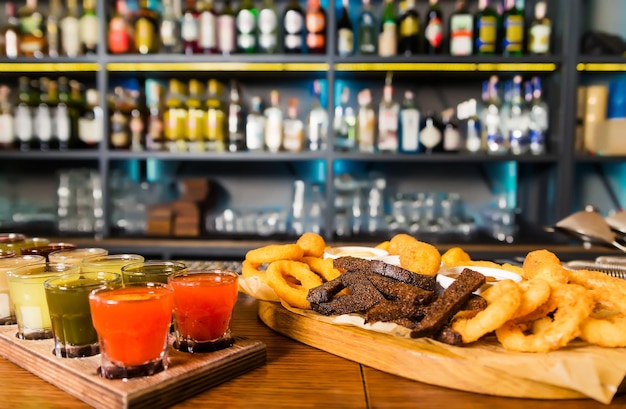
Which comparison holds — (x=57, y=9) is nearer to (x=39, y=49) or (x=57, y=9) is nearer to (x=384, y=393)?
(x=39, y=49)

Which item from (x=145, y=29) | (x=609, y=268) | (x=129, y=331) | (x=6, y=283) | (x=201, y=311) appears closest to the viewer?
(x=129, y=331)

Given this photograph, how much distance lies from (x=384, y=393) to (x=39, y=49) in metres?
2.61

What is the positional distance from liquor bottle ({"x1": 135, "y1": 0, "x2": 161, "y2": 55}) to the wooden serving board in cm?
199

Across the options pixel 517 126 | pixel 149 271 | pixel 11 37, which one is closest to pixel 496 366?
pixel 149 271

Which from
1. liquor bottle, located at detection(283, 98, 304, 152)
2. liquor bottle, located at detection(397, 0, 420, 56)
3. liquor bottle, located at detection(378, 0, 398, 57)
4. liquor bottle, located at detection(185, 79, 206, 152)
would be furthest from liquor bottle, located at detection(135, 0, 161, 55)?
liquor bottle, located at detection(397, 0, 420, 56)

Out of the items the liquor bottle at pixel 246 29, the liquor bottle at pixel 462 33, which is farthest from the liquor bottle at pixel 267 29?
the liquor bottle at pixel 462 33

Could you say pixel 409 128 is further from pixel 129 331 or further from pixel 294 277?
pixel 129 331

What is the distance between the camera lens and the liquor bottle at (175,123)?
8.07 ft

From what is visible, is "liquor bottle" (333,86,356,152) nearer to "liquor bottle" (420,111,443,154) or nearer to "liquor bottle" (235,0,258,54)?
"liquor bottle" (420,111,443,154)

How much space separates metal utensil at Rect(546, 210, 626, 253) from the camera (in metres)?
1.29

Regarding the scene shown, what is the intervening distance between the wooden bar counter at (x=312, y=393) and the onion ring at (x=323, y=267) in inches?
8.5

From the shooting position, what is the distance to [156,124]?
2.46 m

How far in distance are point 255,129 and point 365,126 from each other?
554 millimetres

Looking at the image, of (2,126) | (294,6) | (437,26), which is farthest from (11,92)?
(437,26)
